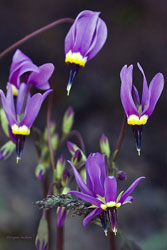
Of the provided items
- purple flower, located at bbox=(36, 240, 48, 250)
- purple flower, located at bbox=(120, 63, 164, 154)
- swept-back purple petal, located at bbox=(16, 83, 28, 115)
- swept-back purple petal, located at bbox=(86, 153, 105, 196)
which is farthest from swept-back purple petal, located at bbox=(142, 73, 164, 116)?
purple flower, located at bbox=(36, 240, 48, 250)

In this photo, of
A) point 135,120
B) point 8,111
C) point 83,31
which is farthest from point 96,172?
point 83,31

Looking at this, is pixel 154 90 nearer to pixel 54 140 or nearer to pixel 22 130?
pixel 22 130

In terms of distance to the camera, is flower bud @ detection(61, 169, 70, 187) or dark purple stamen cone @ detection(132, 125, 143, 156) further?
flower bud @ detection(61, 169, 70, 187)

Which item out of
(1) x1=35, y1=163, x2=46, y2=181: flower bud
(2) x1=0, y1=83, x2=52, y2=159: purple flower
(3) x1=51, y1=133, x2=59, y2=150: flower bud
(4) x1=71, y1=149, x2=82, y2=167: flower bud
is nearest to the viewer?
(2) x1=0, y1=83, x2=52, y2=159: purple flower

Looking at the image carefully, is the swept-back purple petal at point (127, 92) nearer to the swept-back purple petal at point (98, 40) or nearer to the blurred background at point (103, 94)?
the swept-back purple petal at point (98, 40)

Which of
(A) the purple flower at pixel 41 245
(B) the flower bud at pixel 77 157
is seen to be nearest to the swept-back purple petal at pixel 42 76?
(B) the flower bud at pixel 77 157

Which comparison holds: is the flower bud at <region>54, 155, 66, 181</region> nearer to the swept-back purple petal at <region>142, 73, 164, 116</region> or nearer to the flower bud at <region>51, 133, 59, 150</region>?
the flower bud at <region>51, 133, 59, 150</region>

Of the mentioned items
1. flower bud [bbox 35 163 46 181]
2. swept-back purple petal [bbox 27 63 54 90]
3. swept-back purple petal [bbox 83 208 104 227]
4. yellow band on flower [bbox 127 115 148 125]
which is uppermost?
swept-back purple petal [bbox 27 63 54 90]
